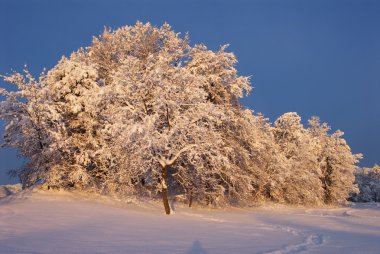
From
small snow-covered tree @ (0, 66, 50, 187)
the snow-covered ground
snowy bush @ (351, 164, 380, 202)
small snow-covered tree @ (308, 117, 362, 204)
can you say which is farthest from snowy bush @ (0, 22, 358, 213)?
snowy bush @ (351, 164, 380, 202)

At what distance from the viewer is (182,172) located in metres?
25.6

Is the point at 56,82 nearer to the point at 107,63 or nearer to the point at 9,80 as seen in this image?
the point at 9,80

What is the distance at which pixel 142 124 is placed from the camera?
68.7 ft

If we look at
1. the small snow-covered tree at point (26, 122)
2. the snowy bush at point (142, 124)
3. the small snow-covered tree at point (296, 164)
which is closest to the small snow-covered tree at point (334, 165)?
the small snow-covered tree at point (296, 164)

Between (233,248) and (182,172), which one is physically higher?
(182,172)

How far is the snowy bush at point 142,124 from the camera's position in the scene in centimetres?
2184

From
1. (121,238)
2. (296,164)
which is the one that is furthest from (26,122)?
(296,164)

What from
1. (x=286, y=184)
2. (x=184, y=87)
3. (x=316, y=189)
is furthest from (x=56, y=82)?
(x=316, y=189)

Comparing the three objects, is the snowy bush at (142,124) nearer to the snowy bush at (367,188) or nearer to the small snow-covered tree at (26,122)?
the small snow-covered tree at (26,122)

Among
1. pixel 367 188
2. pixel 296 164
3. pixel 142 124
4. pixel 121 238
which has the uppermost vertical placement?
pixel 367 188

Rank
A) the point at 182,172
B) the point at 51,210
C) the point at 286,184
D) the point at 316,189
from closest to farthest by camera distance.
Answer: the point at 51,210 < the point at 182,172 < the point at 286,184 < the point at 316,189

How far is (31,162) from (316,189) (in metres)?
32.3

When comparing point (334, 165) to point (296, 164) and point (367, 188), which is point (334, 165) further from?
point (367, 188)

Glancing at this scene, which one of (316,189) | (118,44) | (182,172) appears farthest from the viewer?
(316,189)
